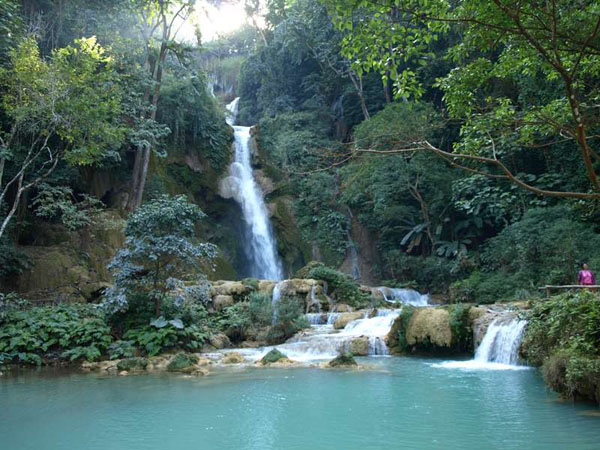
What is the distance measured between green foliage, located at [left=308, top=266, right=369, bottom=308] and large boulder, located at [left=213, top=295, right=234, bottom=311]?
10.9 ft

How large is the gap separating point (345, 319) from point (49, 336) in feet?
25.0

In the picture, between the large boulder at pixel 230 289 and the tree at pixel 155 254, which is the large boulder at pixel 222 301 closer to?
the large boulder at pixel 230 289

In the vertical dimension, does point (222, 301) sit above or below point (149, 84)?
below

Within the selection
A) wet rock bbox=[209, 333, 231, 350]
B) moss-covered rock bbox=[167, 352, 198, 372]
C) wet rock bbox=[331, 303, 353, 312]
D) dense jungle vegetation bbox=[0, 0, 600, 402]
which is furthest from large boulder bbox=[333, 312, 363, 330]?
moss-covered rock bbox=[167, 352, 198, 372]

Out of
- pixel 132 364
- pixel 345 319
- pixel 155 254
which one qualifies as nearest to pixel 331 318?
pixel 345 319

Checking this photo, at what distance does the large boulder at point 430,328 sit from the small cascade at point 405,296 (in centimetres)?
687

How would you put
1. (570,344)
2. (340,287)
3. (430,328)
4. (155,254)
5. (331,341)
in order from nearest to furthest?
(570,344)
(430,328)
(155,254)
(331,341)
(340,287)

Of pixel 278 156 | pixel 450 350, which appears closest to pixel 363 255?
pixel 278 156

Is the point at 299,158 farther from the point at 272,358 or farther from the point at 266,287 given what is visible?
the point at 272,358

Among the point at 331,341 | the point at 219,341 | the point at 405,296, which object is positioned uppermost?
the point at 405,296

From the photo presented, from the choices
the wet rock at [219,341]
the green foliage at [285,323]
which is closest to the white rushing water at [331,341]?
the green foliage at [285,323]

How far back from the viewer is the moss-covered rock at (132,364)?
10.8m

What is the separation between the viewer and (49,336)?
12.4 m

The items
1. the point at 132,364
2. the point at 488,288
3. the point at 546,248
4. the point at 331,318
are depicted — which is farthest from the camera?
the point at 488,288
